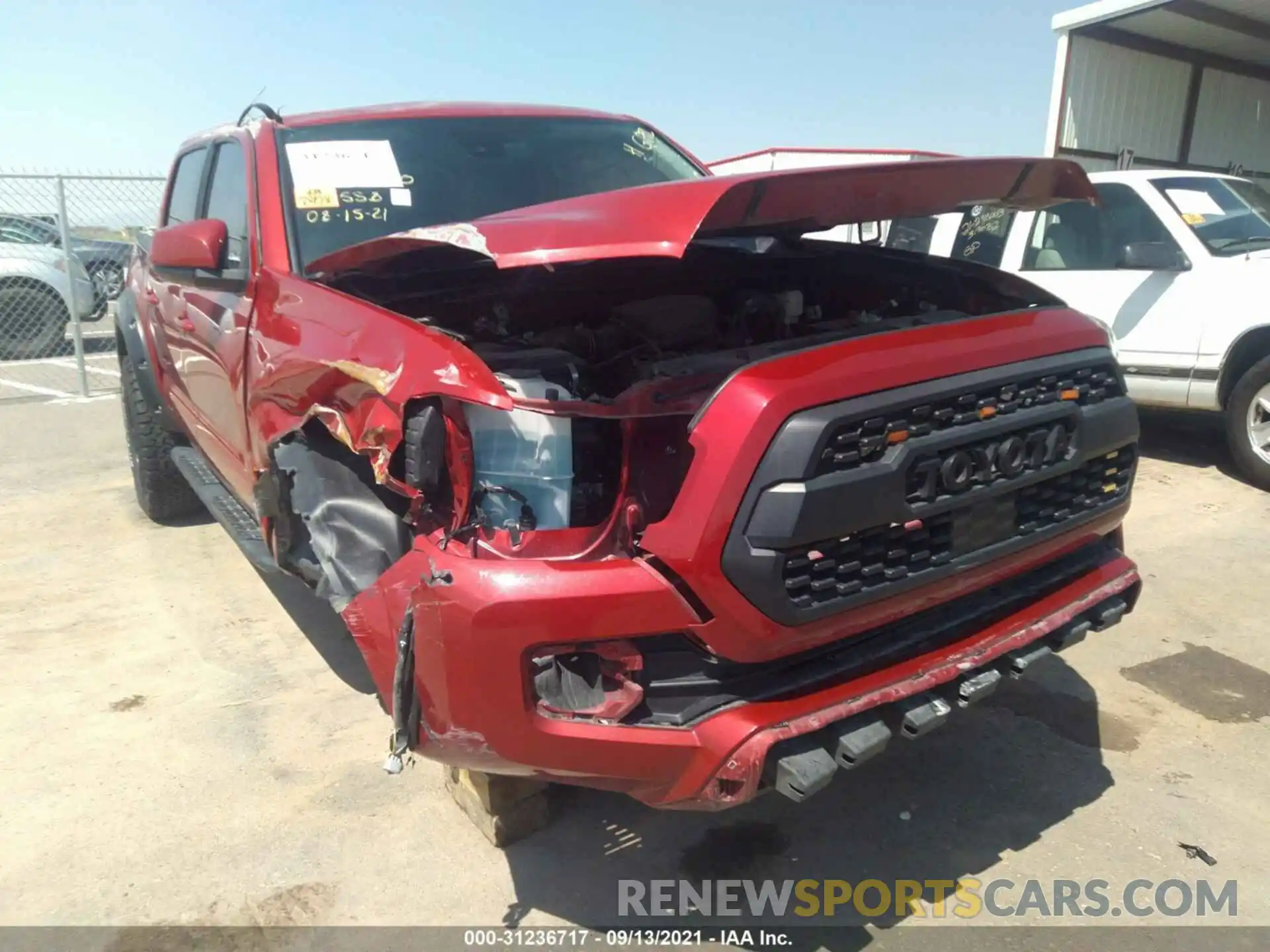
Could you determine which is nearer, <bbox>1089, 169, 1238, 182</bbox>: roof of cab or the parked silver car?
<bbox>1089, 169, 1238, 182</bbox>: roof of cab

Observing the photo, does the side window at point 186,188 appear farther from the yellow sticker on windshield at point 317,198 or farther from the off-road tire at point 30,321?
the off-road tire at point 30,321

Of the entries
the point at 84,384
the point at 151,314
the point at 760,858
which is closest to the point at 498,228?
the point at 760,858

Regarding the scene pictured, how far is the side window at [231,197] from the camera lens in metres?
3.22

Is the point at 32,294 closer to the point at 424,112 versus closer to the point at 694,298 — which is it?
the point at 424,112

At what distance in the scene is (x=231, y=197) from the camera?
11.8 feet

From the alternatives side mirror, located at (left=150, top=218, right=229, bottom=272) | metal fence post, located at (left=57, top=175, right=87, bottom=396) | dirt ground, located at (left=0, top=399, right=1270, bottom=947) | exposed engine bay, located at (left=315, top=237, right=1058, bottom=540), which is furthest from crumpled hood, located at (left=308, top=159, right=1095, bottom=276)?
metal fence post, located at (left=57, top=175, right=87, bottom=396)

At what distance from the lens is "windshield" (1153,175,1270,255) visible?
581 centimetres

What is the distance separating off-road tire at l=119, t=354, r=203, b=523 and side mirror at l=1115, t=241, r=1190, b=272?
218 inches

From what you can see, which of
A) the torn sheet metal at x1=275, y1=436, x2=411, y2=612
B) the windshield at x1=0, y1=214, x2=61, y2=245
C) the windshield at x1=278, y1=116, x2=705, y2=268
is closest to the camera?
A: the torn sheet metal at x1=275, y1=436, x2=411, y2=612

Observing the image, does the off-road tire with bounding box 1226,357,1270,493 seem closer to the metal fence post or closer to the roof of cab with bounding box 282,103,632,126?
the roof of cab with bounding box 282,103,632,126

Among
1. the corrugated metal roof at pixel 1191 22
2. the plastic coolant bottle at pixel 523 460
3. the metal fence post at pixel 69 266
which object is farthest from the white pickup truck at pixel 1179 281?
the metal fence post at pixel 69 266

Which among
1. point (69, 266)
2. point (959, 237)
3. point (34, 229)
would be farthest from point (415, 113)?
point (34, 229)

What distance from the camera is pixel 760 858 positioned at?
253 cm

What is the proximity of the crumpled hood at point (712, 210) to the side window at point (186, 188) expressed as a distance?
2148mm
